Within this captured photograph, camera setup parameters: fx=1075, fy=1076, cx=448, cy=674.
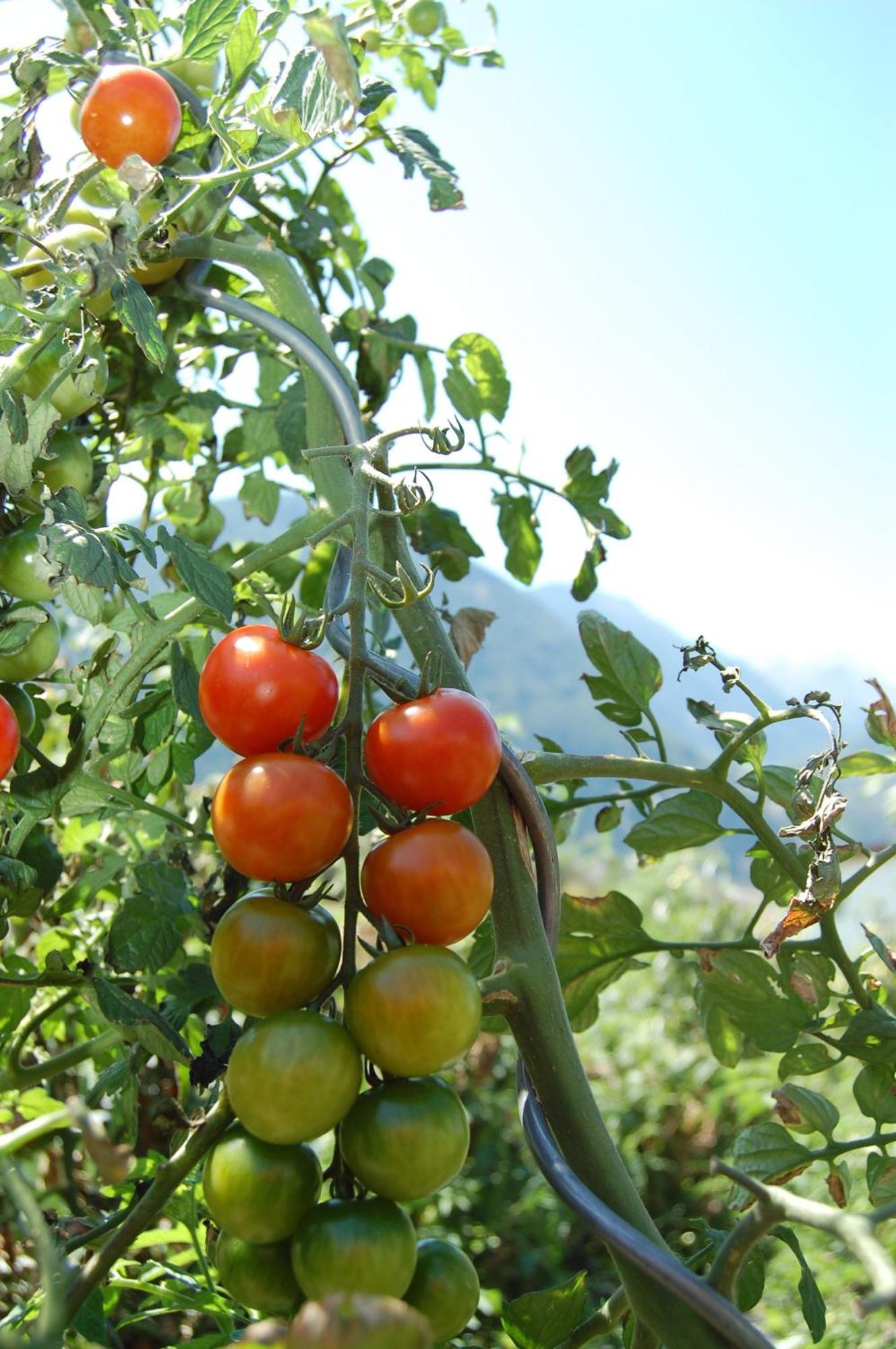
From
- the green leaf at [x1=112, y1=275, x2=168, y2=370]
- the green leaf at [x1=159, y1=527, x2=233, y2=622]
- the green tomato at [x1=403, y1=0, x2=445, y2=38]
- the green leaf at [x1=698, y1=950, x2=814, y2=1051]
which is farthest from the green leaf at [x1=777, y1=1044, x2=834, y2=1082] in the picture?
the green tomato at [x1=403, y1=0, x2=445, y2=38]

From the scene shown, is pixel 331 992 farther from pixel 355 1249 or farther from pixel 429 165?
pixel 429 165

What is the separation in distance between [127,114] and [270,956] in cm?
49

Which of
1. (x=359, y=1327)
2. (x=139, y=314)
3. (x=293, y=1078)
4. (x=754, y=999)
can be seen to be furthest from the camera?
(x=754, y=999)

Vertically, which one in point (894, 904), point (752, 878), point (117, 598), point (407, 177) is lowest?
point (752, 878)

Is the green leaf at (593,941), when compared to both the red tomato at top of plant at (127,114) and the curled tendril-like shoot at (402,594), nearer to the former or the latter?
the curled tendril-like shoot at (402,594)

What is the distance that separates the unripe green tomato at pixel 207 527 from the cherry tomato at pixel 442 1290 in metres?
0.61

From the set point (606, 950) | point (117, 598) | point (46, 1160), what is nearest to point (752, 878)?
point (606, 950)

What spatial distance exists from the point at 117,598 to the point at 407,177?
411 millimetres

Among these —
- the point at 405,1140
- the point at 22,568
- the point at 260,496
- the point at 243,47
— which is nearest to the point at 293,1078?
the point at 405,1140

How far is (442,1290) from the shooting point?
43 centimetres

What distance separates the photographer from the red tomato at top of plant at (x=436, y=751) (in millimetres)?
459

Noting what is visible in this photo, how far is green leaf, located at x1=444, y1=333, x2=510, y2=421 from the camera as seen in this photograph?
2.73 ft

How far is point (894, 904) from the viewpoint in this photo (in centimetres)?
619

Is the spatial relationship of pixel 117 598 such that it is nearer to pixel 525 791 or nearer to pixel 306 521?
pixel 306 521
